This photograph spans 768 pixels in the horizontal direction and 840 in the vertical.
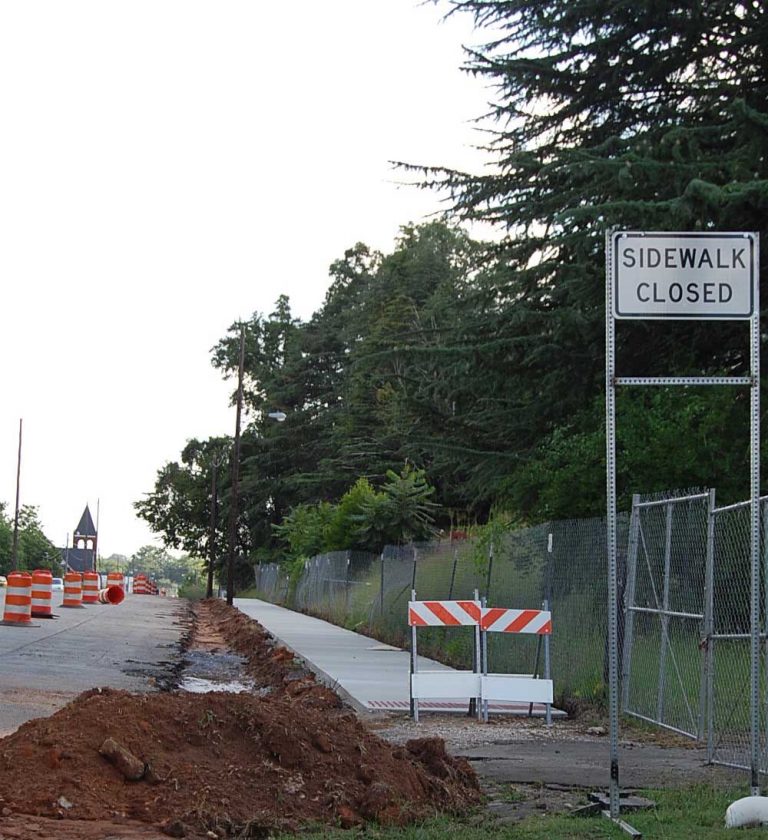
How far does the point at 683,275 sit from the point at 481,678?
6417 mm

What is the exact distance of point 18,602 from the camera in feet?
85.9

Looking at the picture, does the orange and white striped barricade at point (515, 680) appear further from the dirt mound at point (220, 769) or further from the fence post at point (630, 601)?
the dirt mound at point (220, 769)

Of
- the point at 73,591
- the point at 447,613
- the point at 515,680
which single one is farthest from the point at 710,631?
the point at 73,591

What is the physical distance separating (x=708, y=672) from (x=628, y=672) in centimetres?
262

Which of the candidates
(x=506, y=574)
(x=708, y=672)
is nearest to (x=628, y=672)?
(x=708, y=672)

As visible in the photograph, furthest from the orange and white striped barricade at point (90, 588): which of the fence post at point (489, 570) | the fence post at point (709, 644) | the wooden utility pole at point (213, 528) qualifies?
Result: the fence post at point (709, 644)

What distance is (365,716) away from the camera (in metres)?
13.4

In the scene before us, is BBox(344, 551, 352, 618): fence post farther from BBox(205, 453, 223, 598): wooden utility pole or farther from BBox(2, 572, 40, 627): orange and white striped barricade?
BBox(205, 453, 223, 598): wooden utility pole

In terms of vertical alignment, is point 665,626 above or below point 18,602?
above

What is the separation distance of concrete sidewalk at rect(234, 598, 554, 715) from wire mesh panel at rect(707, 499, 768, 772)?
2.54m

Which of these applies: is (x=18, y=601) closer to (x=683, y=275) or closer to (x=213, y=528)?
(x=683, y=275)

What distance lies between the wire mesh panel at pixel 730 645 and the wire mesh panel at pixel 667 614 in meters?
0.19

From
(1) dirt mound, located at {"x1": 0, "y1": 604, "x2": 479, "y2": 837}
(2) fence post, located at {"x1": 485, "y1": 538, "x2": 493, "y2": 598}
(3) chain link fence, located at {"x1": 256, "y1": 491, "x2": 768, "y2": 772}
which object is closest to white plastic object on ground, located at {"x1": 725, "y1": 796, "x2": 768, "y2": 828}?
(1) dirt mound, located at {"x1": 0, "y1": 604, "x2": 479, "y2": 837}

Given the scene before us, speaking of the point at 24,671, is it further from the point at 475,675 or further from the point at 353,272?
the point at 353,272
